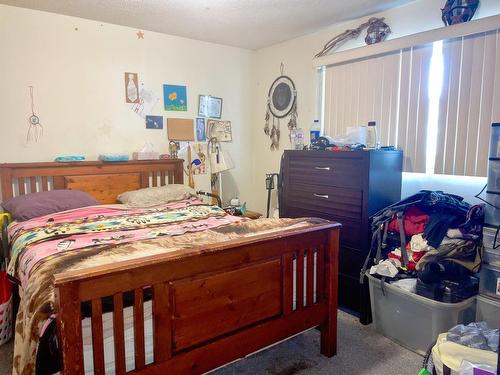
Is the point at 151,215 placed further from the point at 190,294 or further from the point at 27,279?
the point at 190,294

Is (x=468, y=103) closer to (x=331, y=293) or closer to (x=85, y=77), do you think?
(x=331, y=293)

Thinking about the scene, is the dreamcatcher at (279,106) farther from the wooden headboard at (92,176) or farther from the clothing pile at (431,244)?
the clothing pile at (431,244)

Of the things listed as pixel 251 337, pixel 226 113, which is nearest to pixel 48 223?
pixel 251 337

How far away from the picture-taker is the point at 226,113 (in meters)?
4.06

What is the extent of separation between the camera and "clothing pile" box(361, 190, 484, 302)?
6.59 feet

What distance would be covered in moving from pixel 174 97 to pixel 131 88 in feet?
1.43

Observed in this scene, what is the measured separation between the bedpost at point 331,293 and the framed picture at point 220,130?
2.28m

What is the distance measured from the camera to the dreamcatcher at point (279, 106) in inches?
147

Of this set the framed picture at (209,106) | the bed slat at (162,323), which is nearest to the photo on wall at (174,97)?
the framed picture at (209,106)

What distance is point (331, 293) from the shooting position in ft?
6.68

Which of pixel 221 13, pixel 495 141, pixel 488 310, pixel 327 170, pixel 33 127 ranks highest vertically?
pixel 221 13

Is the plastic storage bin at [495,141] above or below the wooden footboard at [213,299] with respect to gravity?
above

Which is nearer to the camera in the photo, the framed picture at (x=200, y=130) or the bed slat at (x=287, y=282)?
the bed slat at (x=287, y=282)

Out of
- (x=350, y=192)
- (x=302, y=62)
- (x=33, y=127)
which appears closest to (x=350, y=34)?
(x=302, y=62)
